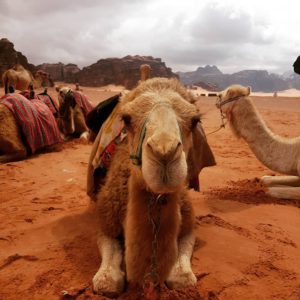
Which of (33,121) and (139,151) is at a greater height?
(139,151)

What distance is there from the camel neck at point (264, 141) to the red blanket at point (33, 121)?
4.16 m

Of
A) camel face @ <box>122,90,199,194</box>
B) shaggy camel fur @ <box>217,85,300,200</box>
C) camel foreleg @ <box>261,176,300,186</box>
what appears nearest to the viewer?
camel face @ <box>122,90,199,194</box>

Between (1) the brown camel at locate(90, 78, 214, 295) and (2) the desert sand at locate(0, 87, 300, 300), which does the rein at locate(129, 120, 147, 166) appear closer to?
(1) the brown camel at locate(90, 78, 214, 295)

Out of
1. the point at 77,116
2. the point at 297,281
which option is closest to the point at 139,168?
the point at 297,281

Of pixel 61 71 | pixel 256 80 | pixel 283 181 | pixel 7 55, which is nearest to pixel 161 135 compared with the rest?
pixel 283 181

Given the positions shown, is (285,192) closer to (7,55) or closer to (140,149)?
(140,149)

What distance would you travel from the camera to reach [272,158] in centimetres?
527

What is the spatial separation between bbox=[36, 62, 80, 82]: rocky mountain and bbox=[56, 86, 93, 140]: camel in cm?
5399

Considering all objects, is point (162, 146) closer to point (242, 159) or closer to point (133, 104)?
point (133, 104)

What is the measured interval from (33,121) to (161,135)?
6164 millimetres

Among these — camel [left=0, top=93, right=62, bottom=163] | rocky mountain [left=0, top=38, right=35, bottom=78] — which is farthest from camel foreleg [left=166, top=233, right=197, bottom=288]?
rocky mountain [left=0, top=38, right=35, bottom=78]

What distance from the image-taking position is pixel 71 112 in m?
9.24

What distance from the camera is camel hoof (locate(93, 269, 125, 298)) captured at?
247 cm

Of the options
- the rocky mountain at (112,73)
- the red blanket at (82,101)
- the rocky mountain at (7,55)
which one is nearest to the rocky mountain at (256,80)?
the rocky mountain at (112,73)
